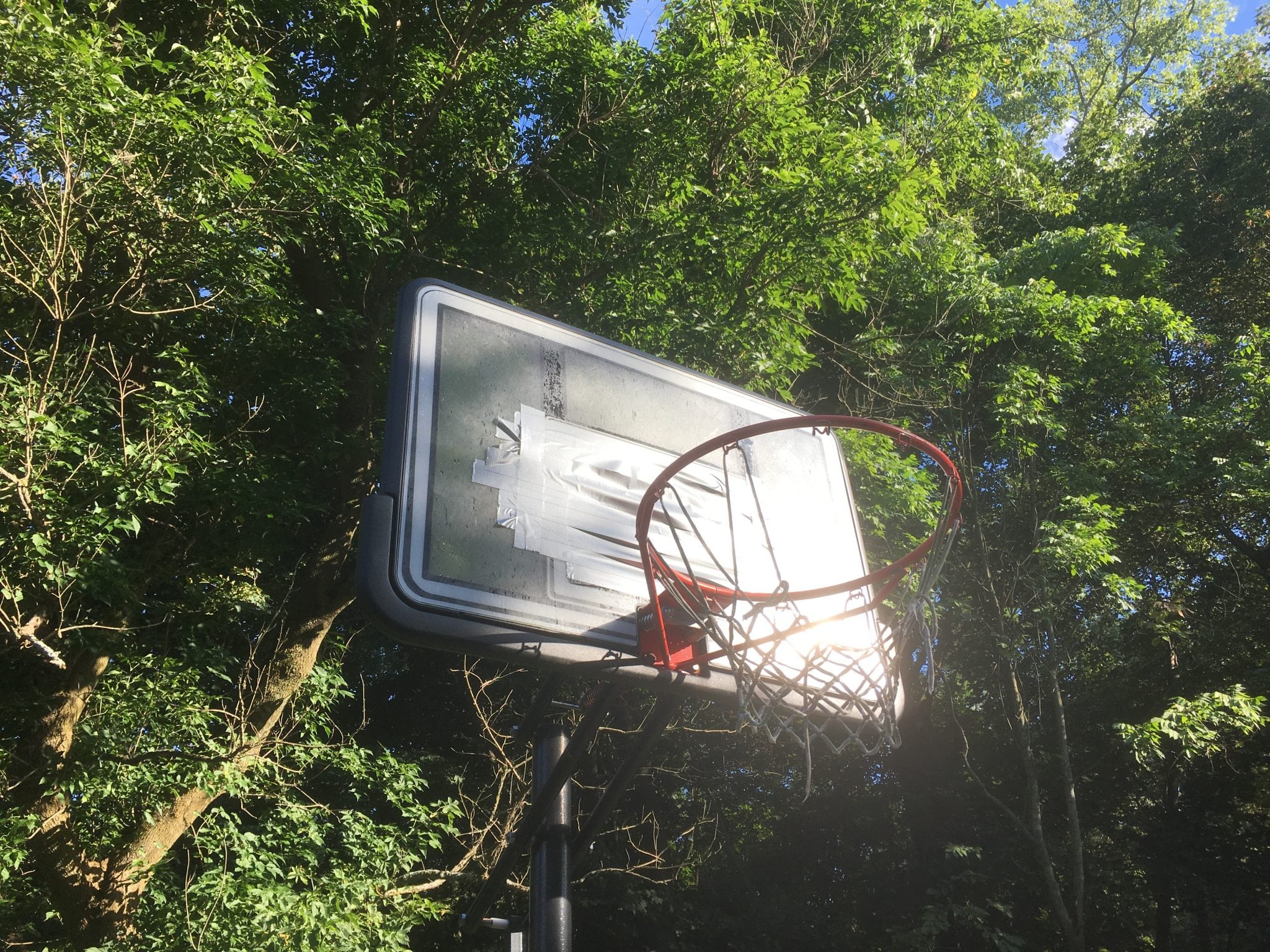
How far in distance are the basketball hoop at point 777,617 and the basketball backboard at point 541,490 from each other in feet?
0.21

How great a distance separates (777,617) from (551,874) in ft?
4.66

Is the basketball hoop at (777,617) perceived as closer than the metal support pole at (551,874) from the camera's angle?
Yes

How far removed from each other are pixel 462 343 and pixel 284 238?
9.07ft

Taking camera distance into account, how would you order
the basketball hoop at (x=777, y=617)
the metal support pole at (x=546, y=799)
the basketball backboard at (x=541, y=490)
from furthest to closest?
1. the metal support pole at (x=546, y=799)
2. the basketball hoop at (x=777, y=617)
3. the basketball backboard at (x=541, y=490)

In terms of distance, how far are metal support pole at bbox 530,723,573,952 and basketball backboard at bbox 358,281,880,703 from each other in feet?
3.00

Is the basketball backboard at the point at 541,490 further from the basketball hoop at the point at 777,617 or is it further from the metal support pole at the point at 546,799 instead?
the metal support pole at the point at 546,799

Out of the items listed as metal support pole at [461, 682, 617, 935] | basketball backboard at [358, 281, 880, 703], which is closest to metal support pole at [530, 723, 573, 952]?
metal support pole at [461, 682, 617, 935]

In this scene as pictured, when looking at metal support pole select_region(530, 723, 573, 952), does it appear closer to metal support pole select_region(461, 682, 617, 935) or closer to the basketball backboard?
metal support pole select_region(461, 682, 617, 935)

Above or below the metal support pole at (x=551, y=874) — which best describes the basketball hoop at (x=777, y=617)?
above

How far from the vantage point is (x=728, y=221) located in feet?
23.0

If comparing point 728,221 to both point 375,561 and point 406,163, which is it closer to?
→ point 406,163

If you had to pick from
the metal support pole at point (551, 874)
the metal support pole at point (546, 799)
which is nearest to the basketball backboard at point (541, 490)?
the metal support pole at point (546, 799)

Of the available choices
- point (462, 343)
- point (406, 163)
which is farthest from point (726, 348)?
point (462, 343)

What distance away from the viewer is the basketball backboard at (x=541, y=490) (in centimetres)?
278
